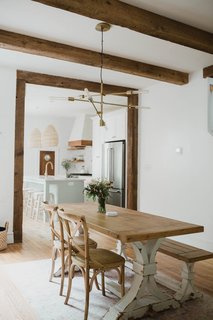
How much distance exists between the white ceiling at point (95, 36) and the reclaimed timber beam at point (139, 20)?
2.5 inches

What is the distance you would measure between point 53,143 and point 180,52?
347 cm

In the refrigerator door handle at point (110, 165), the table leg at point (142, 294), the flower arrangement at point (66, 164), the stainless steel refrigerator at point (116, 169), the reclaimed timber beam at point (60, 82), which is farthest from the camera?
the flower arrangement at point (66, 164)

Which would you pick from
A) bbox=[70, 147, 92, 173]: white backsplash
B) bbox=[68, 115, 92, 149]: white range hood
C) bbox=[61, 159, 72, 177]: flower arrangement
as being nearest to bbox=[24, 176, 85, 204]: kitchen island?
bbox=[68, 115, 92, 149]: white range hood

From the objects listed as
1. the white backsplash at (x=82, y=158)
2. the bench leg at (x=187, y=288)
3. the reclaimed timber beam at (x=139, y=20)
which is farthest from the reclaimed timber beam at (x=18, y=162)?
the white backsplash at (x=82, y=158)

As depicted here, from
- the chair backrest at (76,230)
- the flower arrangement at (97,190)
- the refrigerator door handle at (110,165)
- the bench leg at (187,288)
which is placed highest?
the refrigerator door handle at (110,165)

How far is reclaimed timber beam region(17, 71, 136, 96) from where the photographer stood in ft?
15.9

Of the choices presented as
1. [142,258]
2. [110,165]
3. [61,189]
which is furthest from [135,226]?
[61,189]

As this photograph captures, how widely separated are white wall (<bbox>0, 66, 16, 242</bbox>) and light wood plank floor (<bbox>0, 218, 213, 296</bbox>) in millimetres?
394

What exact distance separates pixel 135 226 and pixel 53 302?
3.40 feet

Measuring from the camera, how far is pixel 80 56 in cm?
393

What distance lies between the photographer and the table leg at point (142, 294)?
2.47 metres

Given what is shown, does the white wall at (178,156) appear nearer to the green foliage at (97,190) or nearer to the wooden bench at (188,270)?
the wooden bench at (188,270)

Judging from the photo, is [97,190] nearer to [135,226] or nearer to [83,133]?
[135,226]

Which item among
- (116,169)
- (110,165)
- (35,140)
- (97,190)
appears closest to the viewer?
(97,190)
